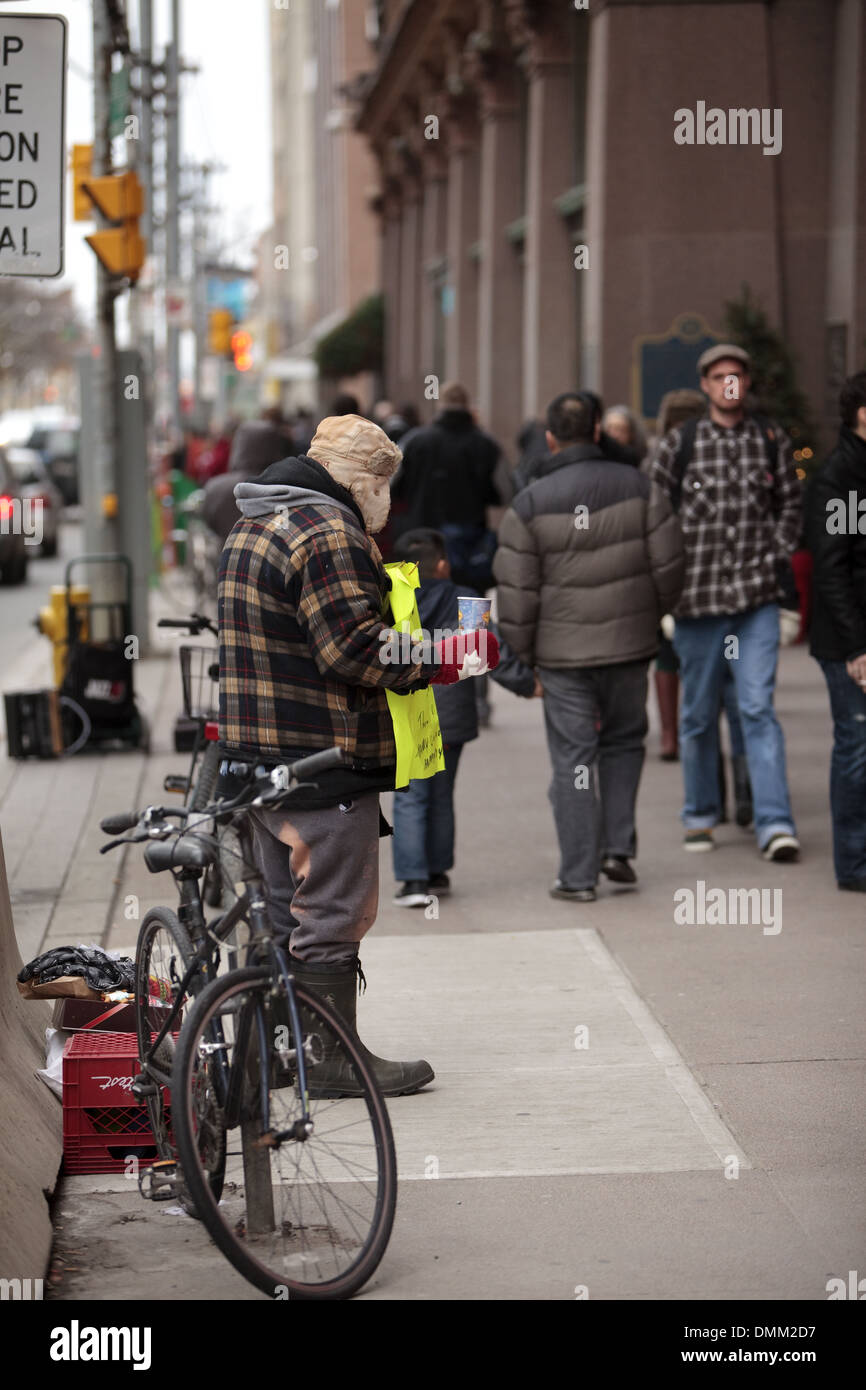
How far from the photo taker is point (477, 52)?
24453mm

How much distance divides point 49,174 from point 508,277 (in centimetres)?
1921

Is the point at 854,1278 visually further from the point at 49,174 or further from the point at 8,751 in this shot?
the point at 8,751

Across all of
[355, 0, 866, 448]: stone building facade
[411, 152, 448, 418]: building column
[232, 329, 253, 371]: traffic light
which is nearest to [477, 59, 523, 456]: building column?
[411, 152, 448, 418]: building column

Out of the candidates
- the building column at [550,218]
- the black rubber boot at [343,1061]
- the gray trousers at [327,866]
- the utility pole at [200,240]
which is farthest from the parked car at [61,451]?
the gray trousers at [327,866]

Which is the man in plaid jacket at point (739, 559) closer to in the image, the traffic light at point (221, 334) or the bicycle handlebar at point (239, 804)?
the bicycle handlebar at point (239, 804)

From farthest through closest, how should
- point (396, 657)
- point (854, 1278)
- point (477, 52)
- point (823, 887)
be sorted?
point (477, 52), point (823, 887), point (396, 657), point (854, 1278)

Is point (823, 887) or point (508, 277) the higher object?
point (508, 277)

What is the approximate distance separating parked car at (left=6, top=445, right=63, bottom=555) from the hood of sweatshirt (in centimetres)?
2602

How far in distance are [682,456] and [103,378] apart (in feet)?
26.2

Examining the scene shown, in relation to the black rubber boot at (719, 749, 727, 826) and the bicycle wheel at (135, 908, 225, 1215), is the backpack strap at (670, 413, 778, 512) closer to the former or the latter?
the black rubber boot at (719, 749, 727, 826)

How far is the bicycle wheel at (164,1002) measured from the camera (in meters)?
4.52

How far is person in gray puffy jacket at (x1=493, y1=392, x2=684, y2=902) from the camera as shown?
26.8 feet

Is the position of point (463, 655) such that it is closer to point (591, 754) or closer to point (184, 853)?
point (184, 853)
